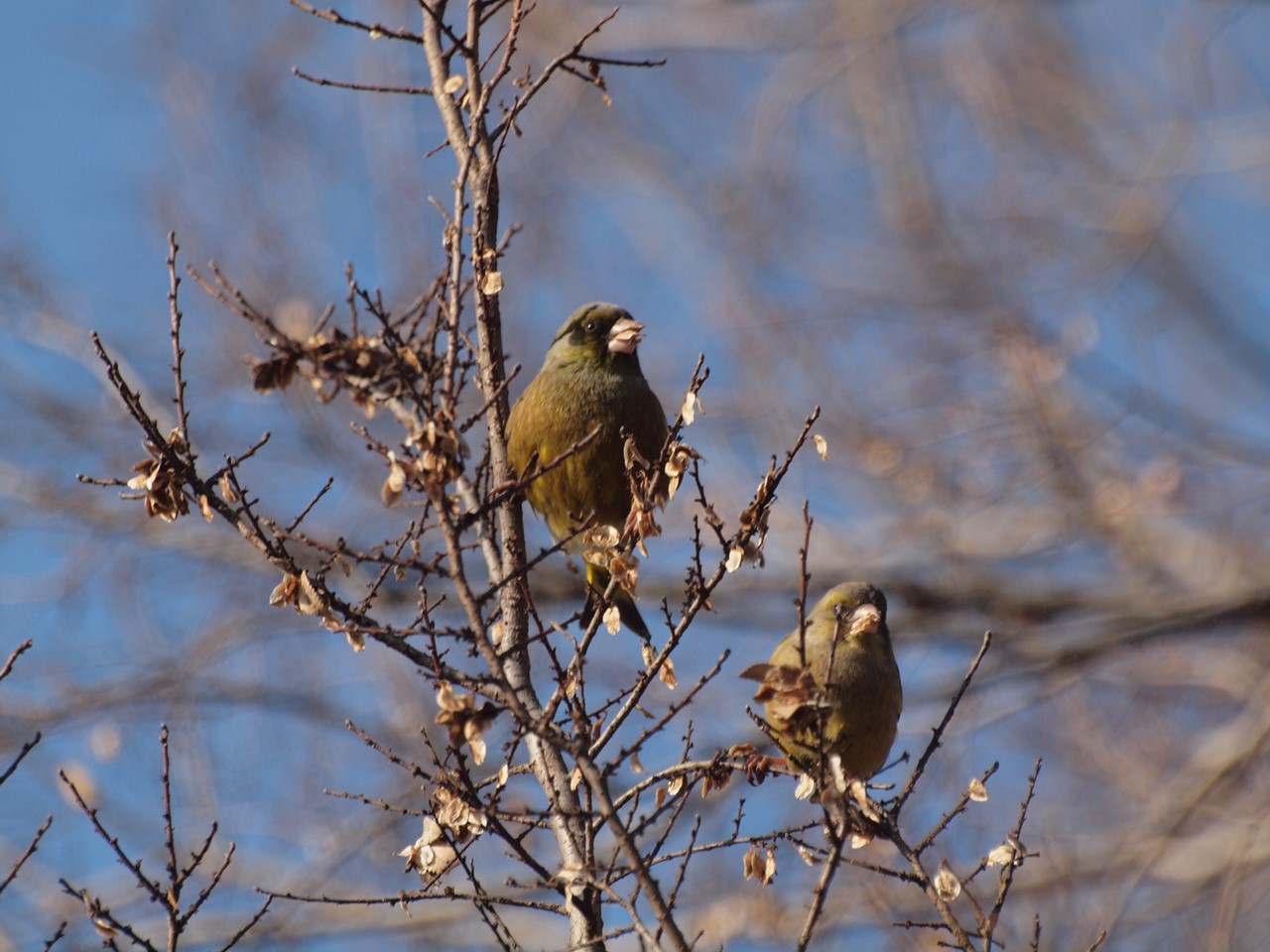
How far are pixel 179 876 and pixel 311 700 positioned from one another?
6.57 meters

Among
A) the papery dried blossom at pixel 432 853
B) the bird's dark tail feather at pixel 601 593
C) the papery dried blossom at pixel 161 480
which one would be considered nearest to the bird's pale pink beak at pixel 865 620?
the bird's dark tail feather at pixel 601 593

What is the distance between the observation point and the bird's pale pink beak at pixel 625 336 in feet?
14.1

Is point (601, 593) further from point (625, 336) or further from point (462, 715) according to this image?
point (462, 715)

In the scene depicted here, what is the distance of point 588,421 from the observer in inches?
167

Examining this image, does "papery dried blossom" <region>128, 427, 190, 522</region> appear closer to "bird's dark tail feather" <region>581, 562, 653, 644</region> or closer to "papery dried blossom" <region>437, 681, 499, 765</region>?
"papery dried blossom" <region>437, 681, 499, 765</region>

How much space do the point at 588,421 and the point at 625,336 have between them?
28cm

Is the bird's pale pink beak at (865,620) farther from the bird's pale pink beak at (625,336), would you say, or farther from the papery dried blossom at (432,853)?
the papery dried blossom at (432,853)

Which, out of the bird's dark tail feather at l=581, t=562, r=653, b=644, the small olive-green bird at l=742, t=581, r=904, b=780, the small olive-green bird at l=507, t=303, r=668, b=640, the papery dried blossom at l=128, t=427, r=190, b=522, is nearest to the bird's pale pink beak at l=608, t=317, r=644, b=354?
the small olive-green bird at l=507, t=303, r=668, b=640

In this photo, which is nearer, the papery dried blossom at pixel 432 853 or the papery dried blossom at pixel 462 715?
the papery dried blossom at pixel 462 715

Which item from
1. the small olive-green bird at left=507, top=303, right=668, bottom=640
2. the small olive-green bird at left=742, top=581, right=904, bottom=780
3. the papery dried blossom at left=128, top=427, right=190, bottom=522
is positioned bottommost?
the papery dried blossom at left=128, top=427, right=190, bottom=522

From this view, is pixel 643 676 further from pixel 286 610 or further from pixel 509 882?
pixel 286 610

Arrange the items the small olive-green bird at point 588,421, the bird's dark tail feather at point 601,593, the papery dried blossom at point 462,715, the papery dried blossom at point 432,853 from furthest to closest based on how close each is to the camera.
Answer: the small olive-green bird at point 588,421
the bird's dark tail feather at point 601,593
the papery dried blossom at point 432,853
the papery dried blossom at point 462,715

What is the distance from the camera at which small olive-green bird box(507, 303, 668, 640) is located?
4.24 metres

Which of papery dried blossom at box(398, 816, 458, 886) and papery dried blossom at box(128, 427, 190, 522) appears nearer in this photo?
papery dried blossom at box(128, 427, 190, 522)
